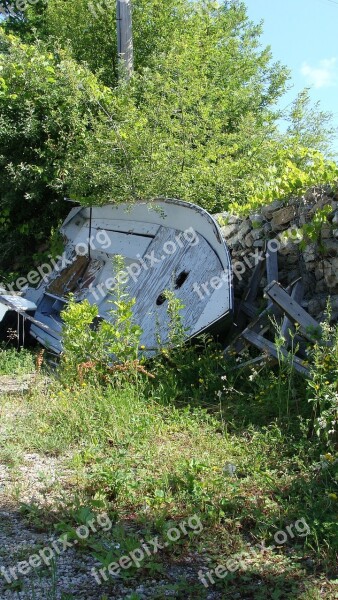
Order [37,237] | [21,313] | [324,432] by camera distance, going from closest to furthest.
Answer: [324,432] < [21,313] < [37,237]

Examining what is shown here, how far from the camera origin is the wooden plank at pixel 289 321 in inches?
229

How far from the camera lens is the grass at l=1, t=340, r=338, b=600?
3568 millimetres

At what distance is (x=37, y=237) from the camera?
11.0 meters

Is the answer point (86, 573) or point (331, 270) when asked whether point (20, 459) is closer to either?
point (86, 573)

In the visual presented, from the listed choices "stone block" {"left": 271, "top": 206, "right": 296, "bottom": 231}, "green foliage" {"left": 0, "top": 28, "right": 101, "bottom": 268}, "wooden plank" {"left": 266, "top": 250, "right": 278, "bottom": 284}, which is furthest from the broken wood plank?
"green foliage" {"left": 0, "top": 28, "right": 101, "bottom": 268}

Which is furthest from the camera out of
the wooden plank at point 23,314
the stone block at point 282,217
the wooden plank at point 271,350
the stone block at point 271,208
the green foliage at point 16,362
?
the wooden plank at point 23,314

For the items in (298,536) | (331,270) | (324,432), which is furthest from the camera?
(331,270)

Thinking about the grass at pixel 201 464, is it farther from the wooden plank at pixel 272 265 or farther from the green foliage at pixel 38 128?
the green foliage at pixel 38 128

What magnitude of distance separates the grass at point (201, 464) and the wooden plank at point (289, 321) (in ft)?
1.08

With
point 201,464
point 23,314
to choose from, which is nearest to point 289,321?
point 201,464

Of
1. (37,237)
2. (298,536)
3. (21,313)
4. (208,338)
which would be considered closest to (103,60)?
(37,237)

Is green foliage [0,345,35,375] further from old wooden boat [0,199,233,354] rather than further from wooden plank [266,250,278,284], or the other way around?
wooden plank [266,250,278,284]

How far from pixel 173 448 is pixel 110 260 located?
4.58 m

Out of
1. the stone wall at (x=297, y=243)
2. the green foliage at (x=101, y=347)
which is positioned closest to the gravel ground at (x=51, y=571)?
the green foliage at (x=101, y=347)
